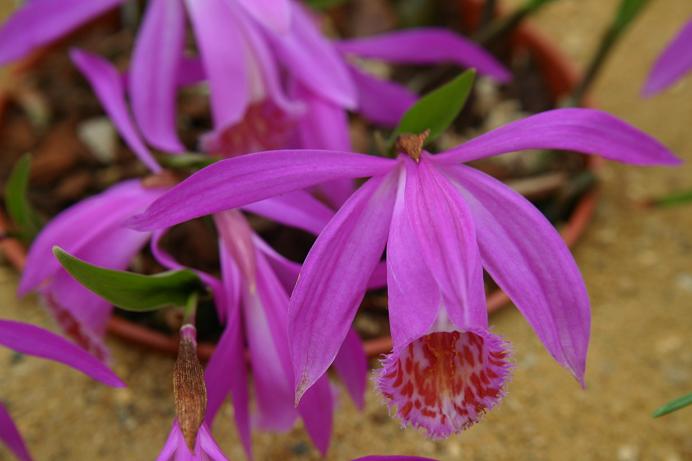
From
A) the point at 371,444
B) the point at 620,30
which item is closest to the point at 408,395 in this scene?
the point at 371,444

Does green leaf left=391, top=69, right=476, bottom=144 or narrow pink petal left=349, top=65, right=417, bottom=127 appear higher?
green leaf left=391, top=69, right=476, bottom=144

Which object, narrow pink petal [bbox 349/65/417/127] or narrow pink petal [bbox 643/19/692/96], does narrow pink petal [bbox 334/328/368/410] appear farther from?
narrow pink petal [bbox 643/19/692/96]

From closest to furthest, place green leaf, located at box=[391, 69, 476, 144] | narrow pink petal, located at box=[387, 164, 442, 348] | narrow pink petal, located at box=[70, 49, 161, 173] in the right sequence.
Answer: narrow pink petal, located at box=[387, 164, 442, 348] → green leaf, located at box=[391, 69, 476, 144] → narrow pink petal, located at box=[70, 49, 161, 173]

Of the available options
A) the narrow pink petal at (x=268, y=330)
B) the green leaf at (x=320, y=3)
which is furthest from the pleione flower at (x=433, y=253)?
the green leaf at (x=320, y=3)

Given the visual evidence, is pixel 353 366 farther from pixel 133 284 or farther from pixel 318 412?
pixel 133 284

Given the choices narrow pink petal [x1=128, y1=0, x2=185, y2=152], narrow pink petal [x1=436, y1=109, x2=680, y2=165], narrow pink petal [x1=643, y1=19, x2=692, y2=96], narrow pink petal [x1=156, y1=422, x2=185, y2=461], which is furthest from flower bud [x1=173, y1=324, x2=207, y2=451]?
narrow pink petal [x1=643, y1=19, x2=692, y2=96]

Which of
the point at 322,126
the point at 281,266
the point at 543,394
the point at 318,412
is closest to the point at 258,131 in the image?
the point at 322,126

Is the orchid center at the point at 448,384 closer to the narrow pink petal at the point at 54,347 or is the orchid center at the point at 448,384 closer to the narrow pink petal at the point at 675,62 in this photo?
the narrow pink petal at the point at 54,347
